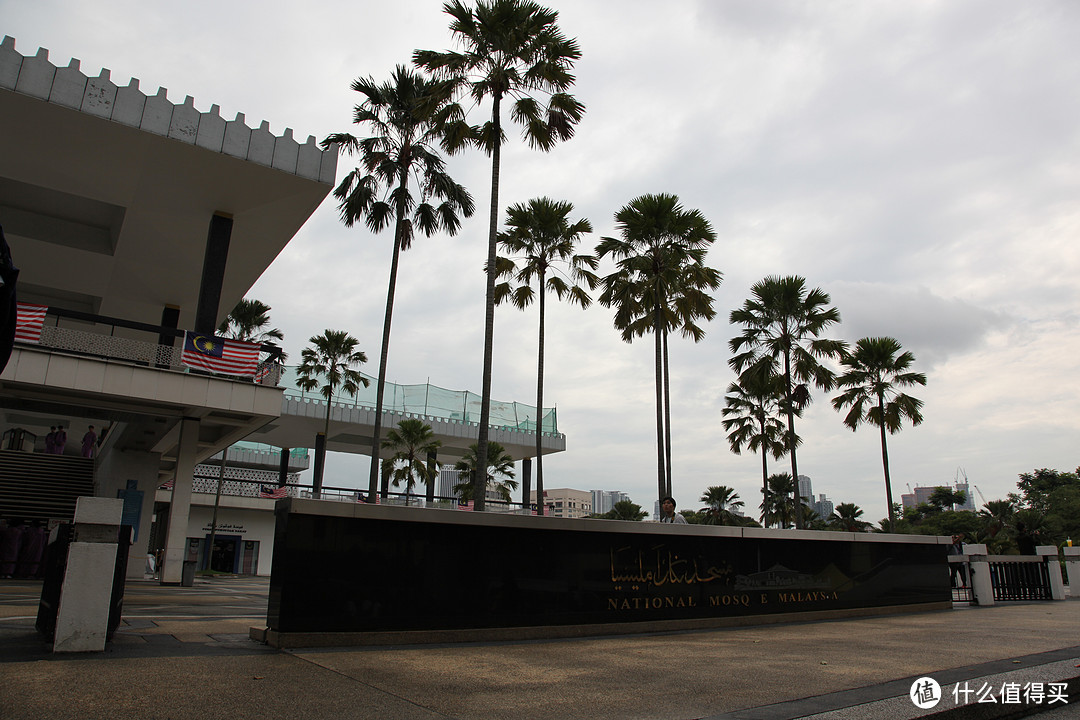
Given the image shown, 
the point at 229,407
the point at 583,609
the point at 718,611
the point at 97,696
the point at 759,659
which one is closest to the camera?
the point at 97,696

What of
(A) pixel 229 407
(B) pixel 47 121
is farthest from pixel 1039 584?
(B) pixel 47 121

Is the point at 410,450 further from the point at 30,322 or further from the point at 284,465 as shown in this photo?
the point at 30,322

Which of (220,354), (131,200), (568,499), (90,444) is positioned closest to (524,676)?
(220,354)

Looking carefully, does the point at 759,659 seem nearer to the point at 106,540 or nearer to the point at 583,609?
the point at 583,609

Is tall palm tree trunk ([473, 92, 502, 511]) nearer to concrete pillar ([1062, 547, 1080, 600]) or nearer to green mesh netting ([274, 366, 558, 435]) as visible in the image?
concrete pillar ([1062, 547, 1080, 600])

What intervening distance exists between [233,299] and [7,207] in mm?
8016

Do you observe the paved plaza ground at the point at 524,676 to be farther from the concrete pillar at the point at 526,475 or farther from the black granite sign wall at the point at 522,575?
the concrete pillar at the point at 526,475

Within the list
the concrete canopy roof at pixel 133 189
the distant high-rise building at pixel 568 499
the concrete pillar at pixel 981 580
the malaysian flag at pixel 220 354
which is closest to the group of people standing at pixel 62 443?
the concrete canopy roof at pixel 133 189

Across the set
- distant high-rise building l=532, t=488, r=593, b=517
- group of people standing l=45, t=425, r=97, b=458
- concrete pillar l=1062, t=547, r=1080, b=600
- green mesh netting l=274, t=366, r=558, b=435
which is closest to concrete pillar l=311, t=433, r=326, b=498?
green mesh netting l=274, t=366, r=558, b=435

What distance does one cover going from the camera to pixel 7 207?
63.6 feet

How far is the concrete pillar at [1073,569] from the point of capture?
1814 centimetres

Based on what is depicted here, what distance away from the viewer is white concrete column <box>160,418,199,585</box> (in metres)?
18.4

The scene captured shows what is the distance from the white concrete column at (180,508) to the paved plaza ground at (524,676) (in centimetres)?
1184

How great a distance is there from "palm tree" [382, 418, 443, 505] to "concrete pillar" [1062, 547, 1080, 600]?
2859 centimetres
